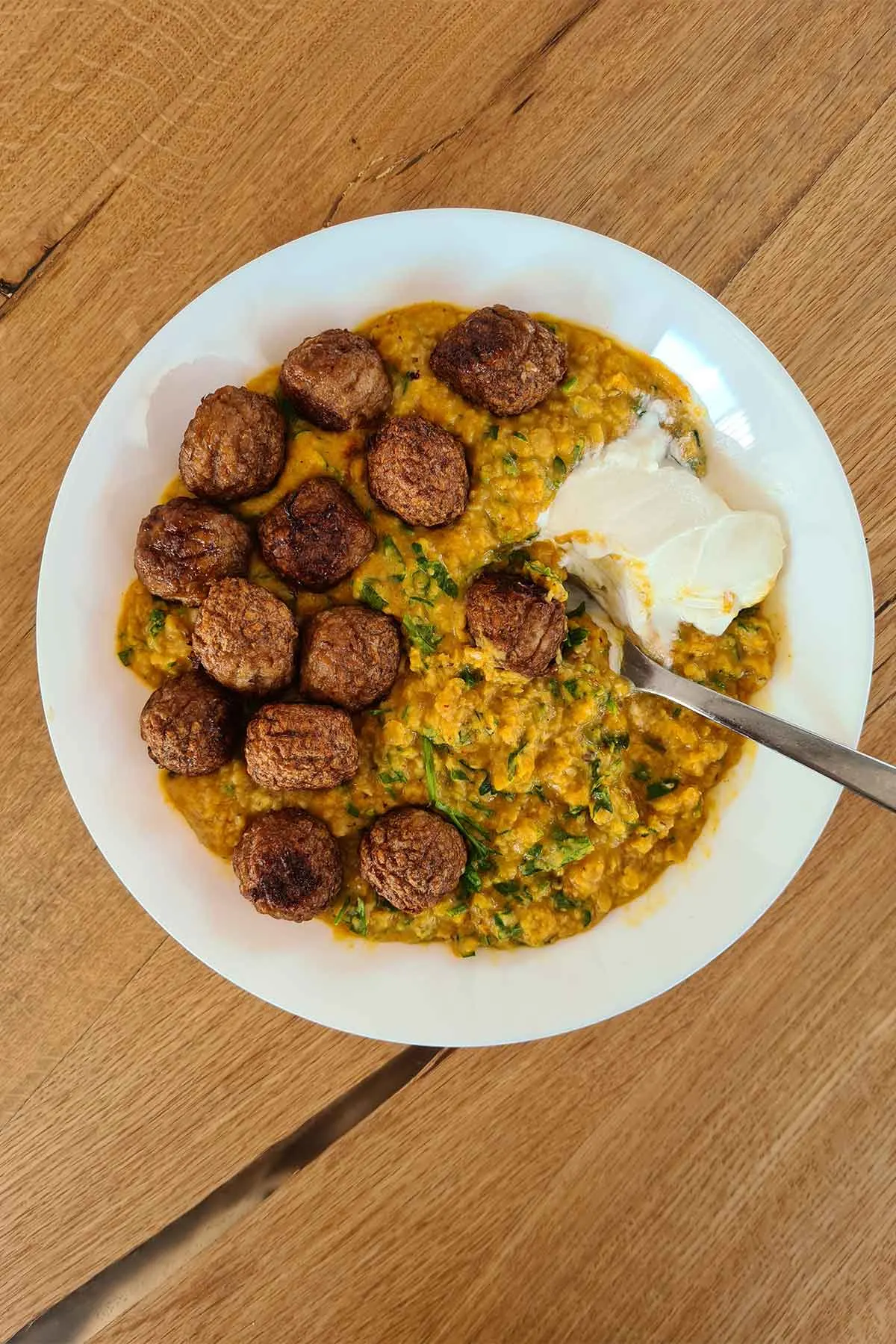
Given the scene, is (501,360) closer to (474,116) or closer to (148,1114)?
(474,116)

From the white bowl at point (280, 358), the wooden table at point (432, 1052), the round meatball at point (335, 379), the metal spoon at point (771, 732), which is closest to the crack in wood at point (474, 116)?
the wooden table at point (432, 1052)

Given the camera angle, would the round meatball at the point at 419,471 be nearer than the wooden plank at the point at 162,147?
Yes

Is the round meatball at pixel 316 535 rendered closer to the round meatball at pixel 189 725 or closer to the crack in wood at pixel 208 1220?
the round meatball at pixel 189 725

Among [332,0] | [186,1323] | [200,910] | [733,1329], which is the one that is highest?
[332,0]

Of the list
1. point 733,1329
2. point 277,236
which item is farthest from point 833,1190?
point 277,236

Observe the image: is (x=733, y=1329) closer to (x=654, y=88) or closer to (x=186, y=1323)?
(x=186, y=1323)

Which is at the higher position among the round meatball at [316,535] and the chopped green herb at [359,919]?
the round meatball at [316,535]

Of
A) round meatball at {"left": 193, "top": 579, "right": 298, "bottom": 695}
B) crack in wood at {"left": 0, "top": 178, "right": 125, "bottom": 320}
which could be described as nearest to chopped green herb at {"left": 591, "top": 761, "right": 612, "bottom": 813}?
round meatball at {"left": 193, "top": 579, "right": 298, "bottom": 695}
